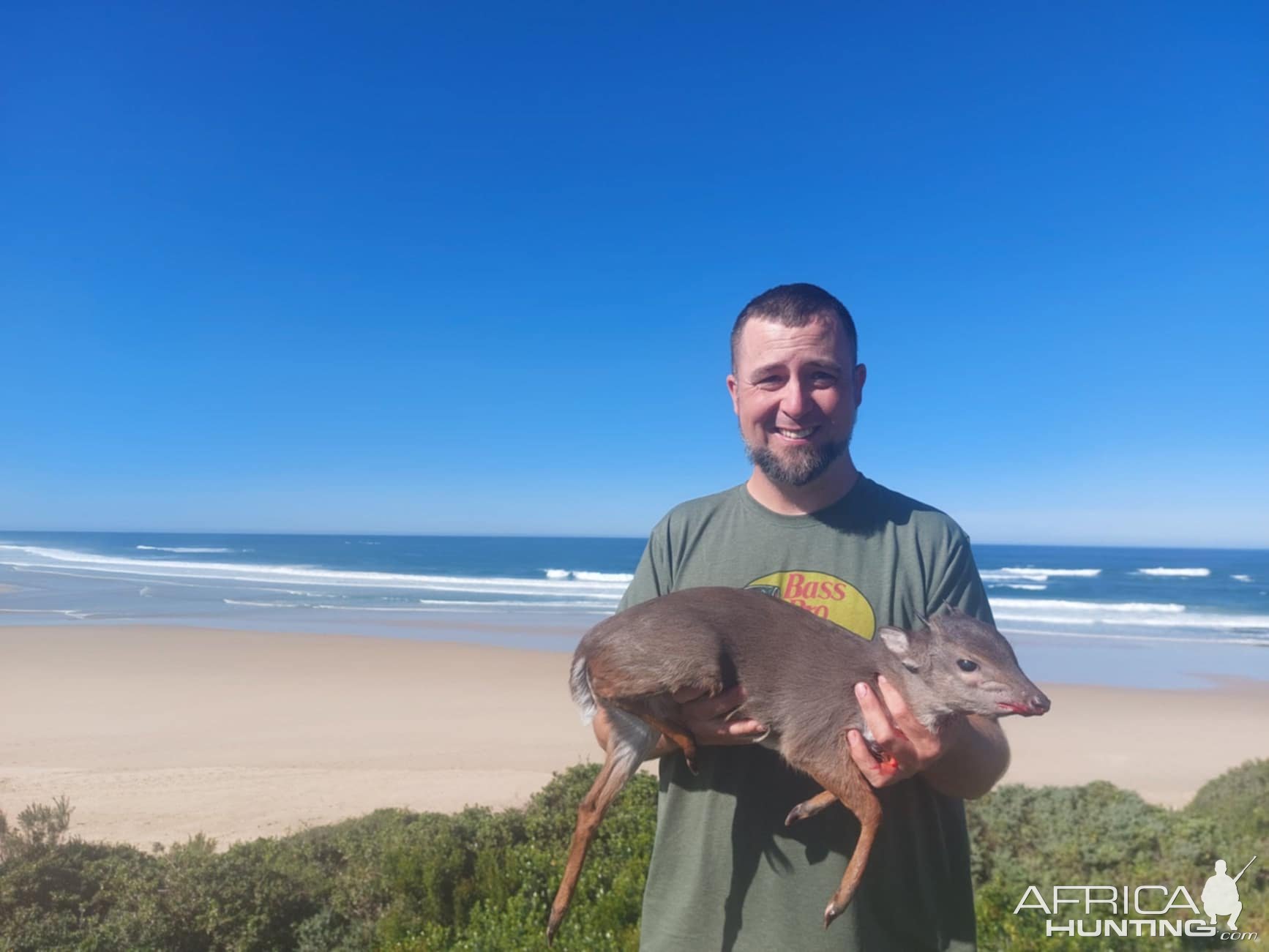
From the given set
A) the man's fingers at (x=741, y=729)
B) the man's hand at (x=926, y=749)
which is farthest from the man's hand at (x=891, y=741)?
the man's fingers at (x=741, y=729)

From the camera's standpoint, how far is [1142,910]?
429 cm

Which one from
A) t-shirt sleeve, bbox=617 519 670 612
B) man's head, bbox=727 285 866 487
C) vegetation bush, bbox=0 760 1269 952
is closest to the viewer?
man's head, bbox=727 285 866 487

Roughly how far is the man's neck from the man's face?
0.14 feet

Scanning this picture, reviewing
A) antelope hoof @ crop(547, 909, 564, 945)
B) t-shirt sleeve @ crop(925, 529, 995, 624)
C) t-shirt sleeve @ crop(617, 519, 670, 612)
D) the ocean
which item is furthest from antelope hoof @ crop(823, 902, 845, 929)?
the ocean

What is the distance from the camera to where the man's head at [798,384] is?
2.73 metres

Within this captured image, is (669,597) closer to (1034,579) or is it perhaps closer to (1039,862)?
(1039,862)

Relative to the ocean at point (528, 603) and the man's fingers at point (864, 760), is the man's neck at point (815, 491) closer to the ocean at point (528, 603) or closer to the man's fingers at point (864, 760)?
the man's fingers at point (864, 760)

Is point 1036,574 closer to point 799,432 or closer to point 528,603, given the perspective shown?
point 528,603

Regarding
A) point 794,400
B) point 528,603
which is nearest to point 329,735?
point 794,400

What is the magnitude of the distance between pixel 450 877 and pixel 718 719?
320cm

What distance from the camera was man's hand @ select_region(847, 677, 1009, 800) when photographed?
228cm

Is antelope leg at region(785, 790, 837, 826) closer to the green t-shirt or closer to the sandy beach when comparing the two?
the green t-shirt

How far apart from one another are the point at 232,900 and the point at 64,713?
1084cm

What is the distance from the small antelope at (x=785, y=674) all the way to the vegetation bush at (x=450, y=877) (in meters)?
2.02
